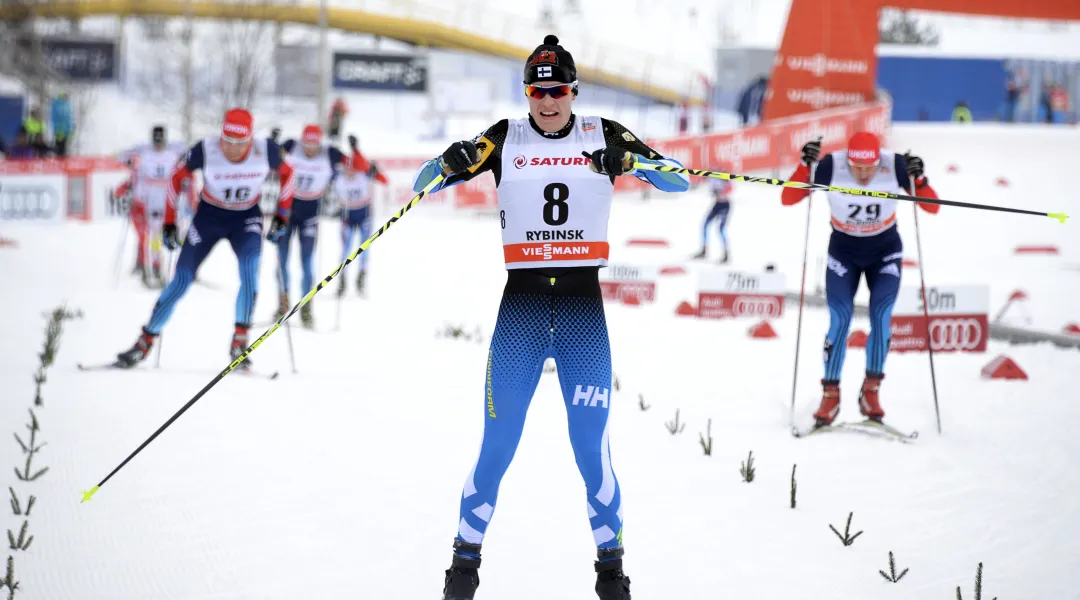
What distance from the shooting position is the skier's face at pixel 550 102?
4.74 m

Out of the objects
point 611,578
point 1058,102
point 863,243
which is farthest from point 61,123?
point 1058,102

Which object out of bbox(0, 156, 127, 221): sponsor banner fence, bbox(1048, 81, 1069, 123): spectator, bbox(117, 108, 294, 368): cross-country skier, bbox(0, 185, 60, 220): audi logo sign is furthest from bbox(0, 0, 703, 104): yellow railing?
bbox(117, 108, 294, 368): cross-country skier

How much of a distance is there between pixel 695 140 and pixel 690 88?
17990mm

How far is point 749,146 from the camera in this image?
3073 centimetres

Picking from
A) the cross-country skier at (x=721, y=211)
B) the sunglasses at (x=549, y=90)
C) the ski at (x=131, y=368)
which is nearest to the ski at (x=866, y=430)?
the sunglasses at (x=549, y=90)

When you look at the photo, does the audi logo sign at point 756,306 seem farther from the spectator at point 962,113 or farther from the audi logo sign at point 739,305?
the spectator at point 962,113

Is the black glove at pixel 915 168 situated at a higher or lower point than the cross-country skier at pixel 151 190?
higher

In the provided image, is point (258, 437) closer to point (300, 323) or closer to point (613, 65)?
point (300, 323)

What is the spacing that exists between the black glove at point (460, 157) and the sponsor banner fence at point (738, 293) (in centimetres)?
1002

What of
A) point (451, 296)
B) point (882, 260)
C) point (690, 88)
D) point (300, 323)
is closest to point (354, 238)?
point (451, 296)

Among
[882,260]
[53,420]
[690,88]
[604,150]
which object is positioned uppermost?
[690,88]

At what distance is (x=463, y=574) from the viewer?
461 cm

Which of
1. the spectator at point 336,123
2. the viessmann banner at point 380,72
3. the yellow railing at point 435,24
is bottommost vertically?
the spectator at point 336,123

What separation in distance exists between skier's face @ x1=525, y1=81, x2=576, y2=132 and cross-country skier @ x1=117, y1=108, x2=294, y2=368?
571 centimetres
